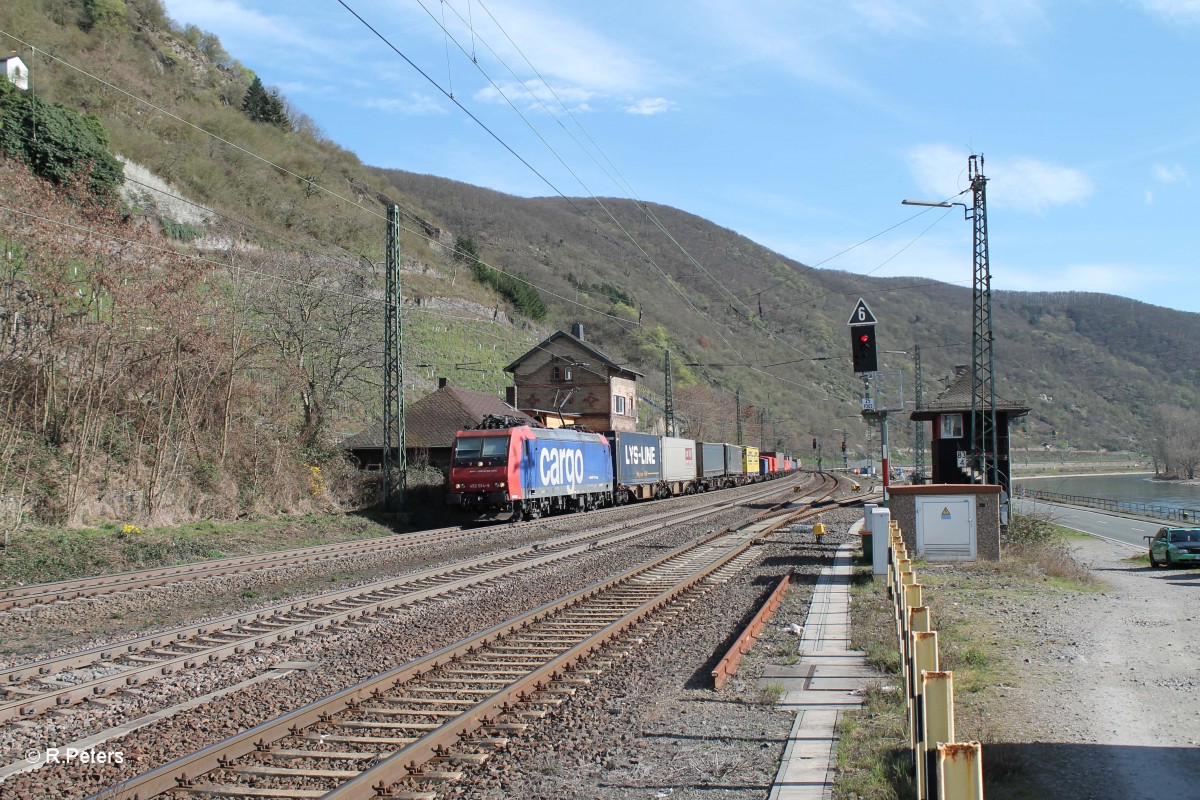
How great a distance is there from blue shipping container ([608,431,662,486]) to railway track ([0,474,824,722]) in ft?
73.3

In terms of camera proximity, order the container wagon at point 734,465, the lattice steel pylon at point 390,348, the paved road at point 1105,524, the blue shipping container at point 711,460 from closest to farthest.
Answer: the lattice steel pylon at point 390,348 → the paved road at point 1105,524 → the blue shipping container at point 711,460 → the container wagon at point 734,465

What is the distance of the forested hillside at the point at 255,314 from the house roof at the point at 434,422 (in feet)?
5.32

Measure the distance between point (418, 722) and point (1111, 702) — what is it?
5.78 meters

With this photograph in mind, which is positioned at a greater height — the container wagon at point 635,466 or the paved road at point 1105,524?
the container wagon at point 635,466

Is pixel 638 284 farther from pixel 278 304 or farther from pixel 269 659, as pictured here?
pixel 269 659

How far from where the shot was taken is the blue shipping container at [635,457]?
1550 inches

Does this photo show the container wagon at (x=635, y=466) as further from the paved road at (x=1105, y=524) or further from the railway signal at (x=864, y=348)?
the railway signal at (x=864, y=348)

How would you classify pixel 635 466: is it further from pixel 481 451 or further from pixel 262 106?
pixel 262 106

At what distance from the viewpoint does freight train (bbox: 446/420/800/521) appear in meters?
26.7

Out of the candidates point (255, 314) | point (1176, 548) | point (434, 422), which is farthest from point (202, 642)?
point (434, 422)

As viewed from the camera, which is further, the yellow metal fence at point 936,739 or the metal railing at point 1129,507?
the metal railing at point 1129,507

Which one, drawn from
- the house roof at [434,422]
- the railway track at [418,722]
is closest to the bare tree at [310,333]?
the house roof at [434,422]

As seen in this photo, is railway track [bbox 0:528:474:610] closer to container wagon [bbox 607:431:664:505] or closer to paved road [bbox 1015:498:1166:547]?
container wagon [bbox 607:431:664:505]

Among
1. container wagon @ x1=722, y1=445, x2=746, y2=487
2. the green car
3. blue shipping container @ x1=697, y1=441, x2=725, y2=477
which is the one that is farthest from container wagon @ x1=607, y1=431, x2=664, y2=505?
the green car
